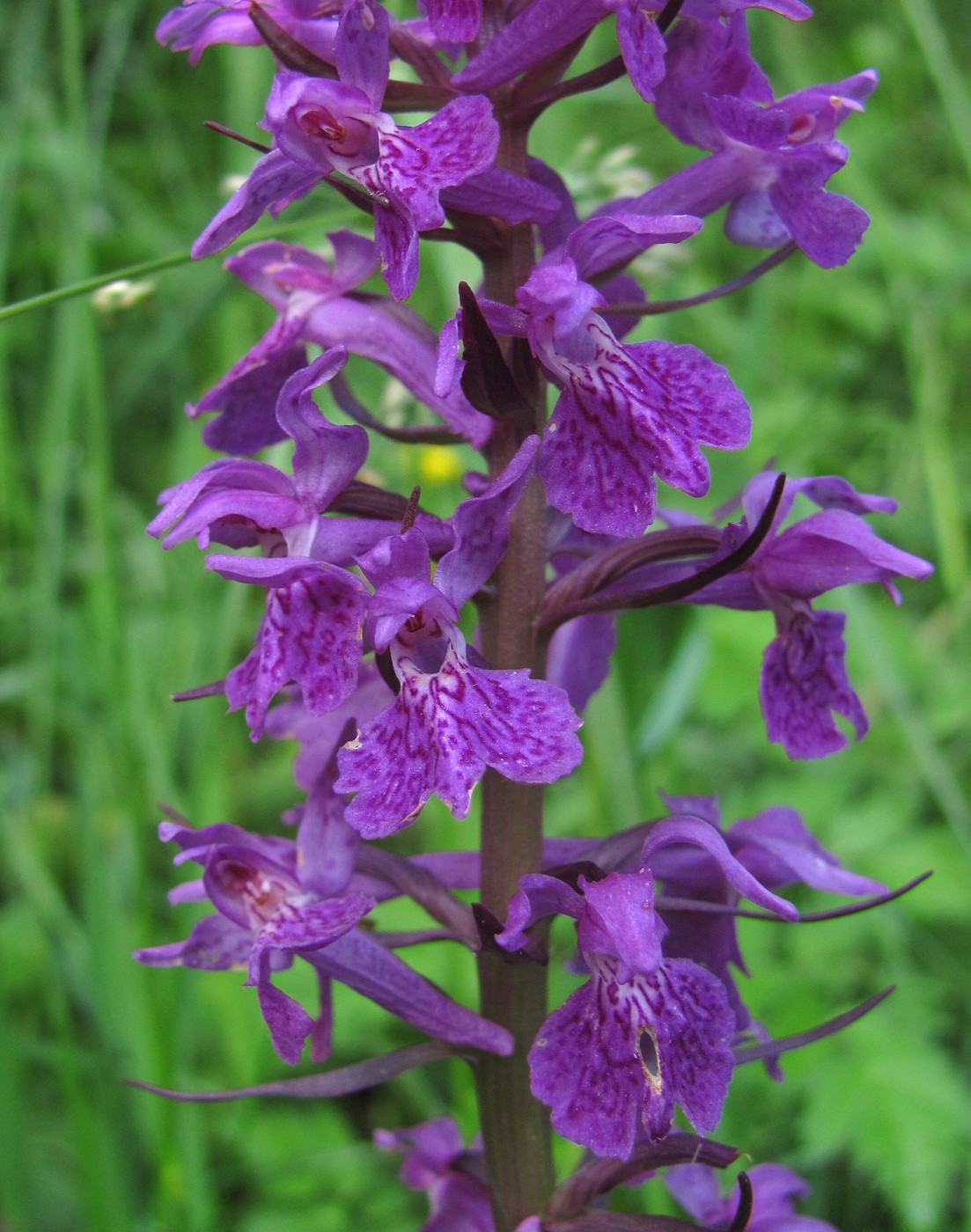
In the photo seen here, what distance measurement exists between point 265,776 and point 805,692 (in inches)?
80.7

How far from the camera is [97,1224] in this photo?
185 cm

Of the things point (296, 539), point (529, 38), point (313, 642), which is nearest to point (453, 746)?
point (313, 642)

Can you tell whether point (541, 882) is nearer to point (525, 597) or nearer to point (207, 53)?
point (525, 597)

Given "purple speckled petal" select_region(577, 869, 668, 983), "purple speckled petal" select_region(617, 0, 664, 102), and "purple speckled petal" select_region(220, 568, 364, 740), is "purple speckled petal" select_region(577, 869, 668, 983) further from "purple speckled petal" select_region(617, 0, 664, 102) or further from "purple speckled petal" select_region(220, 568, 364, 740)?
"purple speckled petal" select_region(617, 0, 664, 102)

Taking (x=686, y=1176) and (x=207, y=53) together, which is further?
(x=207, y=53)

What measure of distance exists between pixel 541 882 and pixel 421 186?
23.3 inches

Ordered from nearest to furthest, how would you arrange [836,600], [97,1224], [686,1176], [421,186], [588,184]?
[421,186] → [686,1176] → [97,1224] → [588,184] → [836,600]

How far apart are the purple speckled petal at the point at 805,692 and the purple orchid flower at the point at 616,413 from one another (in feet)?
0.93

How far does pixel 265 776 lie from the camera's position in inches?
125

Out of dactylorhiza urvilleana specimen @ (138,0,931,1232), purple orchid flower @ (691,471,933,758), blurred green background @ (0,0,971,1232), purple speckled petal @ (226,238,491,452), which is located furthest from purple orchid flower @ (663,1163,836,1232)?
purple speckled petal @ (226,238,491,452)

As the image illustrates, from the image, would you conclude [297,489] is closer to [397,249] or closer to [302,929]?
[397,249]

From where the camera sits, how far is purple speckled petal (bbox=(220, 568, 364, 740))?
1120 mm

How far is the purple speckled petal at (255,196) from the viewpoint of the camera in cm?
116

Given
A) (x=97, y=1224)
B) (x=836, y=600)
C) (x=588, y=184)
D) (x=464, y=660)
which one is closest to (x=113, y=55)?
(x=588, y=184)
